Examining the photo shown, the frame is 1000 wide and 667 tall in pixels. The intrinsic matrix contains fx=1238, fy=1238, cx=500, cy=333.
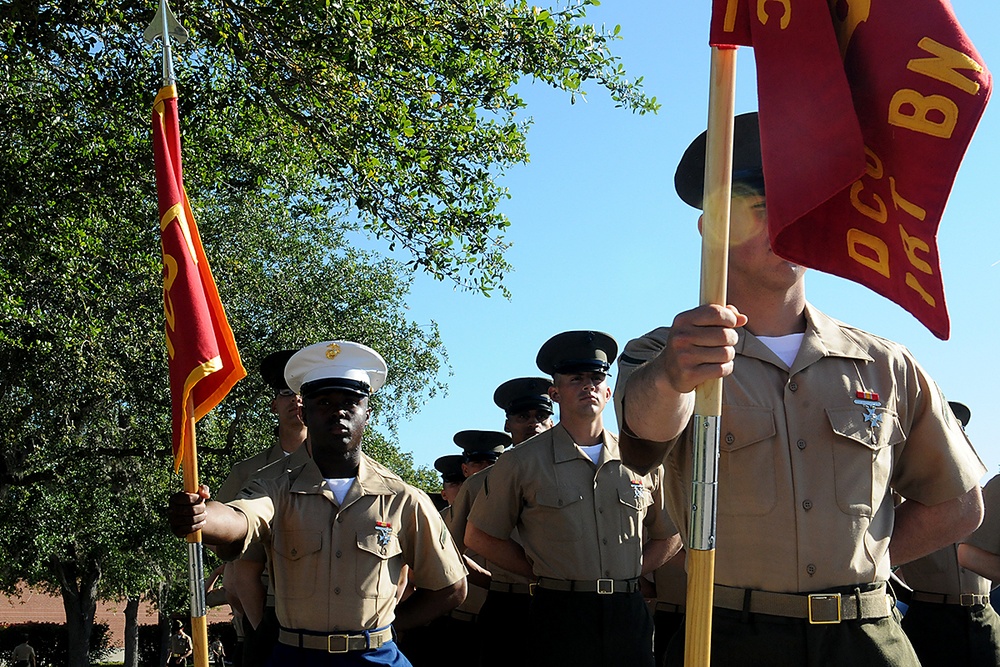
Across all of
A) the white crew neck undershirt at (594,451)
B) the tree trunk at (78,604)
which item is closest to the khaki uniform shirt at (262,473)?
the white crew neck undershirt at (594,451)

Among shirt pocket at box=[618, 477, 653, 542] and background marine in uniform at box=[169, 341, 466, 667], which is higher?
shirt pocket at box=[618, 477, 653, 542]

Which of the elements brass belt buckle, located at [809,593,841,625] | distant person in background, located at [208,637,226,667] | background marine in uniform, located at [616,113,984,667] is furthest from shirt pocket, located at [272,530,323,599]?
distant person in background, located at [208,637,226,667]

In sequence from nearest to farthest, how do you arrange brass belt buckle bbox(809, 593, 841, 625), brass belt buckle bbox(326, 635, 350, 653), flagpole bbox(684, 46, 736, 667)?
flagpole bbox(684, 46, 736, 667) < brass belt buckle bbox(809, 593, 841, 625) < brass belt buckle bbox(326, 635, 350, 653)

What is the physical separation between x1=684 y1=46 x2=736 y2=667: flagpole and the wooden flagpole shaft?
244 cm

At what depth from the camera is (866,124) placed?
2859mm

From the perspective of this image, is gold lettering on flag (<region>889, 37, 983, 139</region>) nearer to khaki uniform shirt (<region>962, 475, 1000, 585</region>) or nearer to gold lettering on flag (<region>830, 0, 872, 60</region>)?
gold lettering on flag (<region>830, 0, 872, 60</region>)

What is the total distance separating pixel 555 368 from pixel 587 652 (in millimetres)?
1681

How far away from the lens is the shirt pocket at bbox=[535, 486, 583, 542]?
686 cm

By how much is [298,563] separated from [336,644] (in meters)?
0.43

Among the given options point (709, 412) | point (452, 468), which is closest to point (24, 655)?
point (452, 468)

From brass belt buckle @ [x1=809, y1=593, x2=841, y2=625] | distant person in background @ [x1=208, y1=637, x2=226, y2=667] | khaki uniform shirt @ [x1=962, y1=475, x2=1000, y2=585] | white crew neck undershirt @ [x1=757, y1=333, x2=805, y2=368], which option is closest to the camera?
brass belt buckle @ [x1=809, y1=593, x2=841, y2=625]

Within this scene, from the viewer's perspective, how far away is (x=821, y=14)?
276 cm

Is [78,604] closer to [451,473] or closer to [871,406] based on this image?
[451,473]

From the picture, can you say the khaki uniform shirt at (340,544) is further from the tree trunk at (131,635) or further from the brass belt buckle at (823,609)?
the tree trunk at (131,635)
